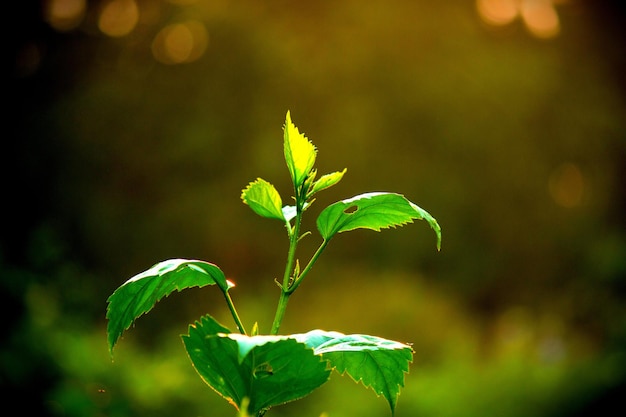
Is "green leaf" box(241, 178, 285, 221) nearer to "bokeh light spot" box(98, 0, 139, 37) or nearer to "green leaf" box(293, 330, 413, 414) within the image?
"green leaf" box(293, 330, 413, 414)

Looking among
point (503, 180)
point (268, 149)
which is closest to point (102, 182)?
point (268, 149)

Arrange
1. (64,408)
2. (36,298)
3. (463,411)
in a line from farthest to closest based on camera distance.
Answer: (463,411)
(36,298)
(64,408)

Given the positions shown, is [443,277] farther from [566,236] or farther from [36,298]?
[36,298]

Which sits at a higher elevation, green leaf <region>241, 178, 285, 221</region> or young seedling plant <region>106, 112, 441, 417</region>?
green leaf <region>241, 178, 285, 221</region>

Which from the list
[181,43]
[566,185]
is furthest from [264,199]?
[566,185]

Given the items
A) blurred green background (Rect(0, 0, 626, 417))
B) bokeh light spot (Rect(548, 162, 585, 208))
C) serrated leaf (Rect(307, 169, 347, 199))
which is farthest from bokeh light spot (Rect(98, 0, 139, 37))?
serrated leaf (Rect(307, 169, 347, 199))

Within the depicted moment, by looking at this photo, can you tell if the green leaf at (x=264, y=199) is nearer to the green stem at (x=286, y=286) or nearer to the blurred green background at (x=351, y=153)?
the green stem at (x=286, y=286)
